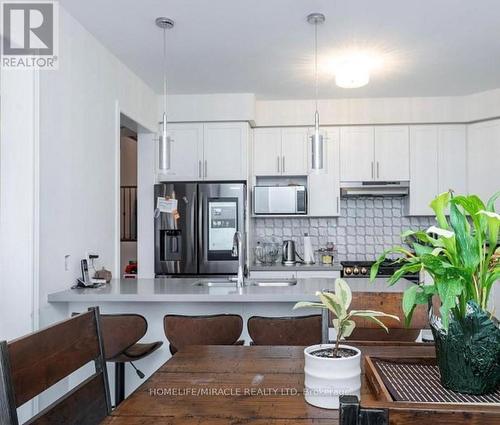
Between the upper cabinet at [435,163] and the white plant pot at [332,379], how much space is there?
384 cm

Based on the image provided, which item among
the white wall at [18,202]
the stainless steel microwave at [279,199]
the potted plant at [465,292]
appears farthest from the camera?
the stainless steel microwave at [279,199]

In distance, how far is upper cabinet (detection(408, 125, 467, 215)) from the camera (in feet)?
15.3

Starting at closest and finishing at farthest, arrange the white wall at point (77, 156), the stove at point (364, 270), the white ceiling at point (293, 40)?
the white wall at point (77, 156)
the white ceiling at point (293, 40)
the stove at point (364, 270)

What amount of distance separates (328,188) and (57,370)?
384 cm

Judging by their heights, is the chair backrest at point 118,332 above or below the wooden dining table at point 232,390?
below

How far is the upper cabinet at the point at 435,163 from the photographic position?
4.65m

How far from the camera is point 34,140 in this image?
2402mm

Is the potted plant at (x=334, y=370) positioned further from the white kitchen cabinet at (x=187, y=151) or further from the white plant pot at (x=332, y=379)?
the white kitchen cabinet at (x=187, y=151)

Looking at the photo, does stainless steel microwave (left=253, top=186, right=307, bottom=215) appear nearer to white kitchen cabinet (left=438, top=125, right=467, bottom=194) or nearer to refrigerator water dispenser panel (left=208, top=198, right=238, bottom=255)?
refrigerator water dispenser panel (left=208, top=198, right=238, bottom=255)

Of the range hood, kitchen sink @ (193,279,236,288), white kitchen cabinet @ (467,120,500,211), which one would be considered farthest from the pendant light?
white kitchen cabinet @ (467,120,500,211)

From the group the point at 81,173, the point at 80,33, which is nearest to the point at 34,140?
the point at 81,173

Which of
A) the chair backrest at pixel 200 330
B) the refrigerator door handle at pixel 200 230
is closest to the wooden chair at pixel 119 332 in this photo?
the chair backrest at pixel 200 330

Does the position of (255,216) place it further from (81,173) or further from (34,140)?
(34,140)

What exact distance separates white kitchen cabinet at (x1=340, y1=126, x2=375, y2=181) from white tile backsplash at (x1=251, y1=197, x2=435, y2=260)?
40 cm
